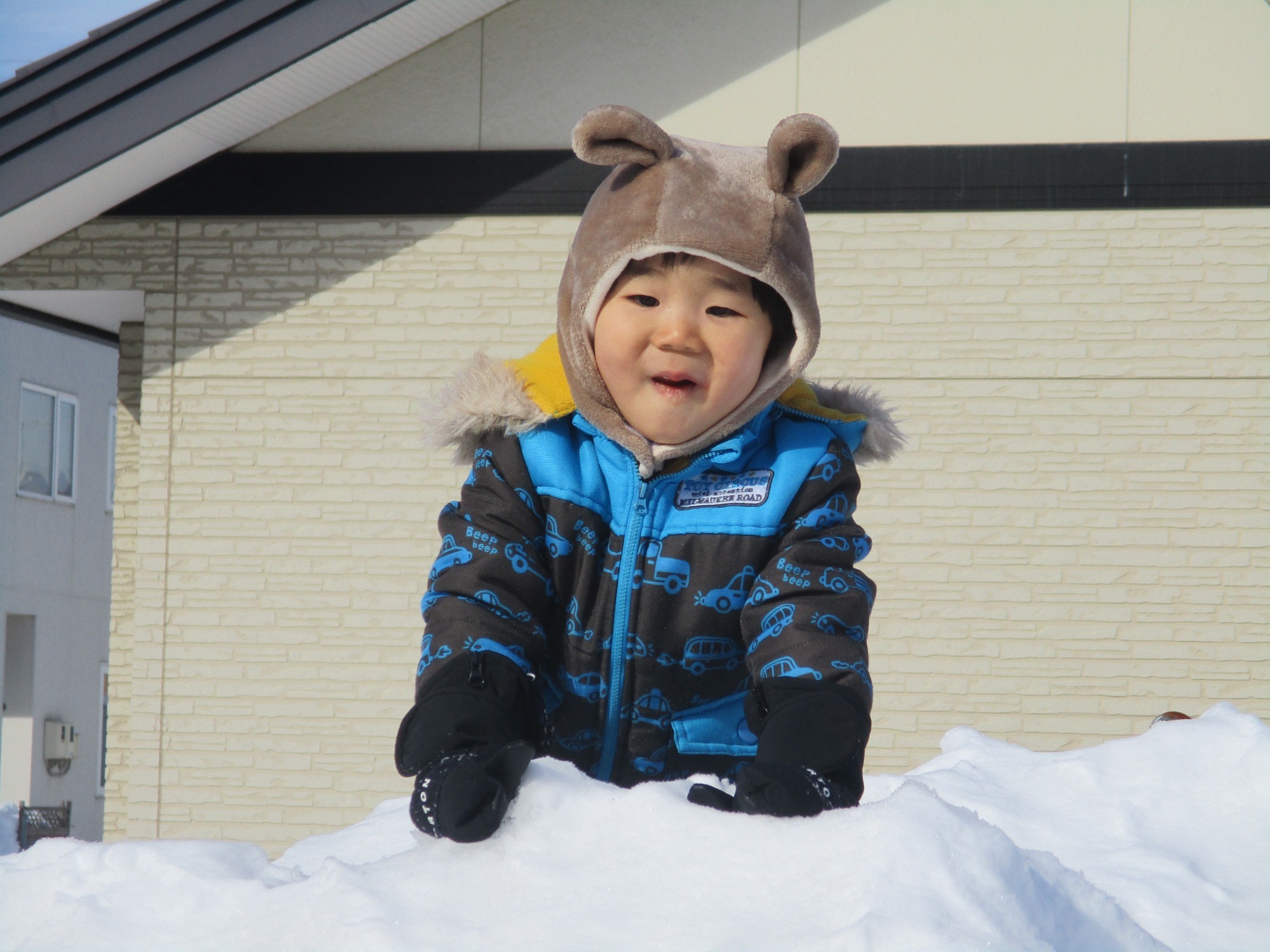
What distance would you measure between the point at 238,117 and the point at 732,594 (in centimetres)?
506

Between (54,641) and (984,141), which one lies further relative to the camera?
(54,641)

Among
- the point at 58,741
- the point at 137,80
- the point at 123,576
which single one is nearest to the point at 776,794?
the point at 137,80

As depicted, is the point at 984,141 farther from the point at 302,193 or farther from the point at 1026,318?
the point at 302,193

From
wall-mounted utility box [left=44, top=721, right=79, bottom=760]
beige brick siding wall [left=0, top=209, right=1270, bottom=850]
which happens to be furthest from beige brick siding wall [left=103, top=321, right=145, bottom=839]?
wall-mounted utility box [left=44, top=721, right=79, bottom=760]

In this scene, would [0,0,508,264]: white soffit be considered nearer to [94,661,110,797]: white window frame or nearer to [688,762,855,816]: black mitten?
[688,762,855,816]: black mitten

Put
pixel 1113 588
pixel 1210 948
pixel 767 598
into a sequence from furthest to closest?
pixel 1113 588, pixel 767 598, pixel 1210 948

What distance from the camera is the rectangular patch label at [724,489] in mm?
1802

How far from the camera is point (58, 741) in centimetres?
1662

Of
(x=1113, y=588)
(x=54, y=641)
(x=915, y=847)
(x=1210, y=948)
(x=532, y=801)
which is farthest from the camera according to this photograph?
(x=54, y=641)

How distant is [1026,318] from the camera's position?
602cm

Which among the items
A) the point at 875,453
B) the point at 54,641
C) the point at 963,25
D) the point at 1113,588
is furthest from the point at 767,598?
the point at 54,641

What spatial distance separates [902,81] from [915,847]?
557cm

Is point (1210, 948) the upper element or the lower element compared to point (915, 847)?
lower

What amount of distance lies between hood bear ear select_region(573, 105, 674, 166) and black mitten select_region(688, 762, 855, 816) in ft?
3.00
